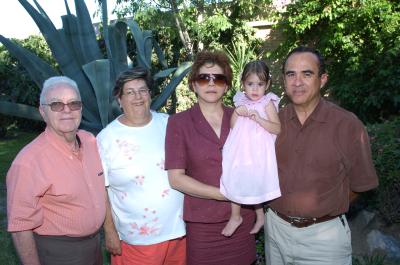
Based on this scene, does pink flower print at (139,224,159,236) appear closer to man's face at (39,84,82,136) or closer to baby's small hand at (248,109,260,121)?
man's face at (39,84,82,136)

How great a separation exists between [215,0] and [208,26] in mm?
811

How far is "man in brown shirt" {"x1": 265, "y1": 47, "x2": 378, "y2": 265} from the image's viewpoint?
2.62 meters

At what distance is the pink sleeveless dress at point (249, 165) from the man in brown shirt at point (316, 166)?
12cm

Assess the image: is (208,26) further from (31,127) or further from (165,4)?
(31,127)

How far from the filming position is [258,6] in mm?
11078

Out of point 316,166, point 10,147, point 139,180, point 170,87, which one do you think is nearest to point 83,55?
point 170,87

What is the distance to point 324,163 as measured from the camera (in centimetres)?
261

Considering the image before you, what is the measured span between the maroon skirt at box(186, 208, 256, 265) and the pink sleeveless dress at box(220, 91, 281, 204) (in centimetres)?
25

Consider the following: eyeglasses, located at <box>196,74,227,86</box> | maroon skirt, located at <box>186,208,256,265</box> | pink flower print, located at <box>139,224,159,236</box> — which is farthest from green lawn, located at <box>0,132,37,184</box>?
eyeglasses, located at <box>196,74,227,86</box>

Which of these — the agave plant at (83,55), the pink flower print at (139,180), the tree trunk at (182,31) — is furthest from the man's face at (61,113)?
the tree trunk at (182,31)

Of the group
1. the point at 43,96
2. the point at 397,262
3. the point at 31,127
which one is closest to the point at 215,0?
the point at 31,127

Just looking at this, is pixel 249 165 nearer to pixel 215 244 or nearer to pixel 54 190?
pixel 215 244

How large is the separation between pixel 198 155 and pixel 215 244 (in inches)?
23.8

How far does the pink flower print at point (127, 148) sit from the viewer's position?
8.92 ft
